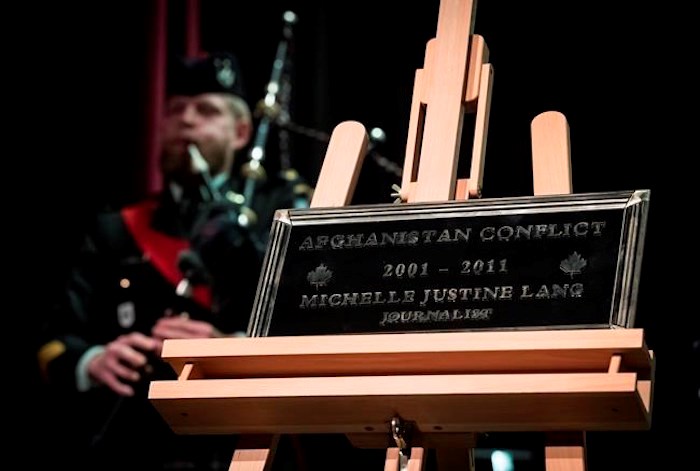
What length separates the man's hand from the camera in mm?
2488

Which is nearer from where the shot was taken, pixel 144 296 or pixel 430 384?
pixel 430 384

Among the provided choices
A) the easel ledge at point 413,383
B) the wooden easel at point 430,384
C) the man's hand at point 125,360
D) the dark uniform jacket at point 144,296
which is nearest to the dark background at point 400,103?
the dark uniform jacket at point 144,296

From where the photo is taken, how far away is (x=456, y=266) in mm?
1363

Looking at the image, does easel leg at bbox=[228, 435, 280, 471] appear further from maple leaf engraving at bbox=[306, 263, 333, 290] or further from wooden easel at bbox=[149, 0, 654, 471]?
maple leaf engraving at bbox=[306, 263, 333, 290]

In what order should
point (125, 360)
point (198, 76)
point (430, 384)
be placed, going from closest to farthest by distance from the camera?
point (430, 384)
point (125, 360)
point (198, 76)

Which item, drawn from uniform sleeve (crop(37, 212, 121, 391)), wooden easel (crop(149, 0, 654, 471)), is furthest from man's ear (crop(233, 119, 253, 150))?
wooden easel (crop(149, 0, 654, 471))

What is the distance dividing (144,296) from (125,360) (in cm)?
22

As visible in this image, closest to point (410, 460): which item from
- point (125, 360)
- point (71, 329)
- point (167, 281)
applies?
point (125, 360)

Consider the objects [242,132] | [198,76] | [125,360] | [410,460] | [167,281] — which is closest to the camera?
[410,460]

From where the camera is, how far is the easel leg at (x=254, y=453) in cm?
137

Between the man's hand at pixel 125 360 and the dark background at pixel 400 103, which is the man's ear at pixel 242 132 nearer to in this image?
the dark background at pixel 400 103

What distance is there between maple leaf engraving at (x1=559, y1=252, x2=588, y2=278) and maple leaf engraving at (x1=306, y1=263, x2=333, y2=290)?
28 cm

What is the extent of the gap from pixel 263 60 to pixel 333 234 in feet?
6.90

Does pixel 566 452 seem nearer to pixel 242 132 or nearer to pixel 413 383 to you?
pixel 413 383
